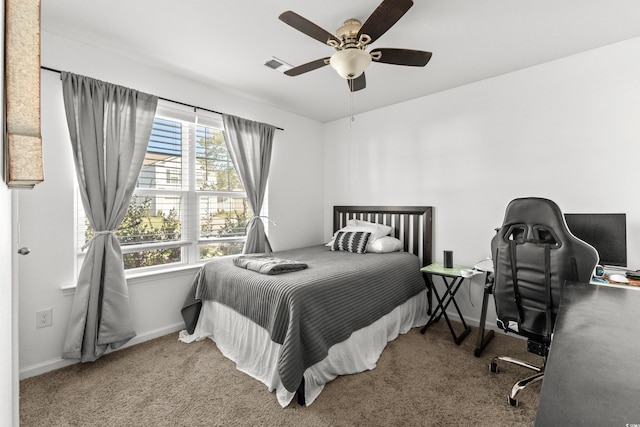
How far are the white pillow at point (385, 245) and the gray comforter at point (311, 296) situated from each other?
0.52 ft

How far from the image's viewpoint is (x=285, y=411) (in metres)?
1.81

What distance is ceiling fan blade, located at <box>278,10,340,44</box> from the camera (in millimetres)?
1694

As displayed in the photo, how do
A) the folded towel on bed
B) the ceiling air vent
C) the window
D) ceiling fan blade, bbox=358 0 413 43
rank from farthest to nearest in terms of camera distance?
the window → the ceiling air vent → the folded towel on bed → ceiling fan blade, bbox=358 0 413 43

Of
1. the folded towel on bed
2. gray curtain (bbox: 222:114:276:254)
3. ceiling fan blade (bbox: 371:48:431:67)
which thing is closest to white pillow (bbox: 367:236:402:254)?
the folded towel on bed

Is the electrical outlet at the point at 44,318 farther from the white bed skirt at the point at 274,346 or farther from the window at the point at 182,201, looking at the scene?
the white bed skirt at the point at 274,346

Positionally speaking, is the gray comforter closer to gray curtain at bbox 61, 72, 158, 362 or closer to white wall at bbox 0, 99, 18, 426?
gray curtain at bbox 61, 72, 158, 362

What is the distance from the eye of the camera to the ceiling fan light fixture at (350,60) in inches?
76.9

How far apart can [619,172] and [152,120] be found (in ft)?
13.2

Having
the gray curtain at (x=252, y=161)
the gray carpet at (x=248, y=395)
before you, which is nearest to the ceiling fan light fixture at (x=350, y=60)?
the gray curtain at (x=252, y=161)

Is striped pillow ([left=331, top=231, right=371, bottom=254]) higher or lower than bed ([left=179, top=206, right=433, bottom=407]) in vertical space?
higher

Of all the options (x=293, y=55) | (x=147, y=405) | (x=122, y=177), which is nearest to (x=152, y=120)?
(x=122, y=177)

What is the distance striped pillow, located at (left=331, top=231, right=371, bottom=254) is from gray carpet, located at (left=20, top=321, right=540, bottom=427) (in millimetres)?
1196

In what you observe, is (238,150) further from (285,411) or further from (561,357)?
(561,357)

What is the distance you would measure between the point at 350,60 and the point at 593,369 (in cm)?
198
